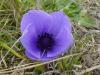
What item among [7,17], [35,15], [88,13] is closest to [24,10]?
[7,17]

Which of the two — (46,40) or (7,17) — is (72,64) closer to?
(46,40)

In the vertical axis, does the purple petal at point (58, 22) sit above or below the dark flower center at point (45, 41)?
above

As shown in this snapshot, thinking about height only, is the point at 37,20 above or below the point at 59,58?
above

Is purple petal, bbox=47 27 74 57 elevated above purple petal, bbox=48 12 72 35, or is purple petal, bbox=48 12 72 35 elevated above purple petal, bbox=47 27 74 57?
purple petal, bbox=48 12 72 35
